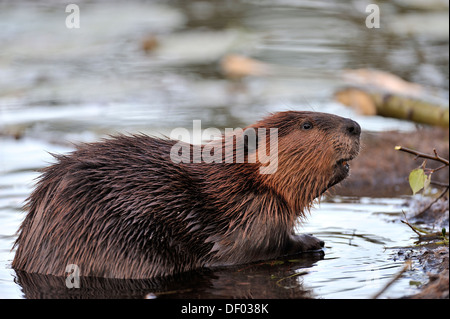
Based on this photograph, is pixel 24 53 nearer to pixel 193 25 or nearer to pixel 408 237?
pixel 193 25

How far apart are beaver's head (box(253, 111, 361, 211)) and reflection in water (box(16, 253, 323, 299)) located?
443 millimetres

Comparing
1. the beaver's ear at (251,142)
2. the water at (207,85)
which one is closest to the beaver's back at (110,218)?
the water at (207,85)

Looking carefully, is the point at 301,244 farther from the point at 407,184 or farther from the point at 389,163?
the point at 389,163

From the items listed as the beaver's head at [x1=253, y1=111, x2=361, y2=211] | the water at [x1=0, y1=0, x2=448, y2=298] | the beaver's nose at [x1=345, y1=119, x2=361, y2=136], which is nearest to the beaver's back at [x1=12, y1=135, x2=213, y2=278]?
the water at [x1=0, y1=0, x2=448, y2=298]

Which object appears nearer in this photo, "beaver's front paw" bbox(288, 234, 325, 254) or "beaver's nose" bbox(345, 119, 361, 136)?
"beaver's nose" bbox(345, 119, 361, 136)

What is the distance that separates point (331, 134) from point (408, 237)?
2.87ft

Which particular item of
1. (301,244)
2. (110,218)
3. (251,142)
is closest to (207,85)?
(251,142)

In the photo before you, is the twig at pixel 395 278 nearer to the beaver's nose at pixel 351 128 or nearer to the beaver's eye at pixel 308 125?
the beaver's nose at pixel 351 128

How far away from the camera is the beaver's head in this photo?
4074 mm

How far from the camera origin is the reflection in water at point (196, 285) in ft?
11.7

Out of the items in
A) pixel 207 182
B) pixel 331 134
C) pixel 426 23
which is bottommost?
pixel 207 182

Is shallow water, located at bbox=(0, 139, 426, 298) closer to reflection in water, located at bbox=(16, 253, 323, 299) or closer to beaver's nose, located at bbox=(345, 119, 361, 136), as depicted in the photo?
reflection in water, located at bbox=(16, 253, 323, 299)

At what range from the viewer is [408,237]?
4418 mm

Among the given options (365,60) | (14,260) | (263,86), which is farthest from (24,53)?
(14,260)
